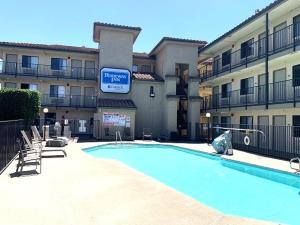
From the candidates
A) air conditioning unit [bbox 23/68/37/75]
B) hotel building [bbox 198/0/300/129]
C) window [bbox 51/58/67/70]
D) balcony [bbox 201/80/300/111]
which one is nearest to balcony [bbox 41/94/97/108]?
air conditioning unit [bbox 23/68/37/75]

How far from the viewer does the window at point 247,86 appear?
957 inches

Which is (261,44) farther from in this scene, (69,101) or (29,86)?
(29,86)

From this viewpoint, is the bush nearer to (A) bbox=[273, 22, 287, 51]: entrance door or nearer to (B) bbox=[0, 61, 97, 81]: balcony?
(A) bbox=[273, 22, 287, 51]: entrance door

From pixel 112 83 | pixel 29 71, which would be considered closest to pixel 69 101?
pixel 29 71

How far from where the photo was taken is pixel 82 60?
32.9 meters

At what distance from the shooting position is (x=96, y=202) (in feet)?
21.6

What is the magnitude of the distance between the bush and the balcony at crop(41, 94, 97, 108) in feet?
51.5

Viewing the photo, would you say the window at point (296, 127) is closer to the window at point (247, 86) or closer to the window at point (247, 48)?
the window at point (247, 86)

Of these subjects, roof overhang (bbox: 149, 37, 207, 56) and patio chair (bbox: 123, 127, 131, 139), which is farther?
roof overhang (bbox: 149, 37, 207, 56)

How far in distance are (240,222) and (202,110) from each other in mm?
27027

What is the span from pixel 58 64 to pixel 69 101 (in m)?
4.46

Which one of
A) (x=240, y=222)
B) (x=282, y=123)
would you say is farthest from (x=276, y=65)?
(x=240, y=222)

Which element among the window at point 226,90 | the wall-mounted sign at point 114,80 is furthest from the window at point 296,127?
the wall-mounted sign at point 114,80

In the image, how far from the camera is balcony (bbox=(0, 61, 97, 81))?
30203 millimetres
